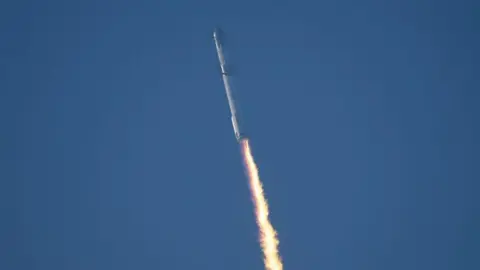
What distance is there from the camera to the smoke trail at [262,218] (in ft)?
73.8

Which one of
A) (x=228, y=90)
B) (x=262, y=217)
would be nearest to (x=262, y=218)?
(x=262, y=217)

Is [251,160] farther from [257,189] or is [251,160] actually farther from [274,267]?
[274,267]

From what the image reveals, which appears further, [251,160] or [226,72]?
[251,160]

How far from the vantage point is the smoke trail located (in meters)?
22.5

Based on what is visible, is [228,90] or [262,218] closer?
[228,90]

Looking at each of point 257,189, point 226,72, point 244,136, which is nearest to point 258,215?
point 257,189

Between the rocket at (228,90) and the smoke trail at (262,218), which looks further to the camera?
the smoke trail at (262,218)

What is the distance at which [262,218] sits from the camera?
74.5ft

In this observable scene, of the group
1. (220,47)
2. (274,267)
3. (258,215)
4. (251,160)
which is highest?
(220,47)

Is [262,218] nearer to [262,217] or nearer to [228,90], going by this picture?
[262,217]

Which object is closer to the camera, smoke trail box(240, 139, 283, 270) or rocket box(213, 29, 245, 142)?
rocket box(213, 29, 245, 142)

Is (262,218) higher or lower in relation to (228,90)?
lower

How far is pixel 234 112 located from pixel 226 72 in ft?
4.37

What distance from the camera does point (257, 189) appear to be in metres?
22.7
